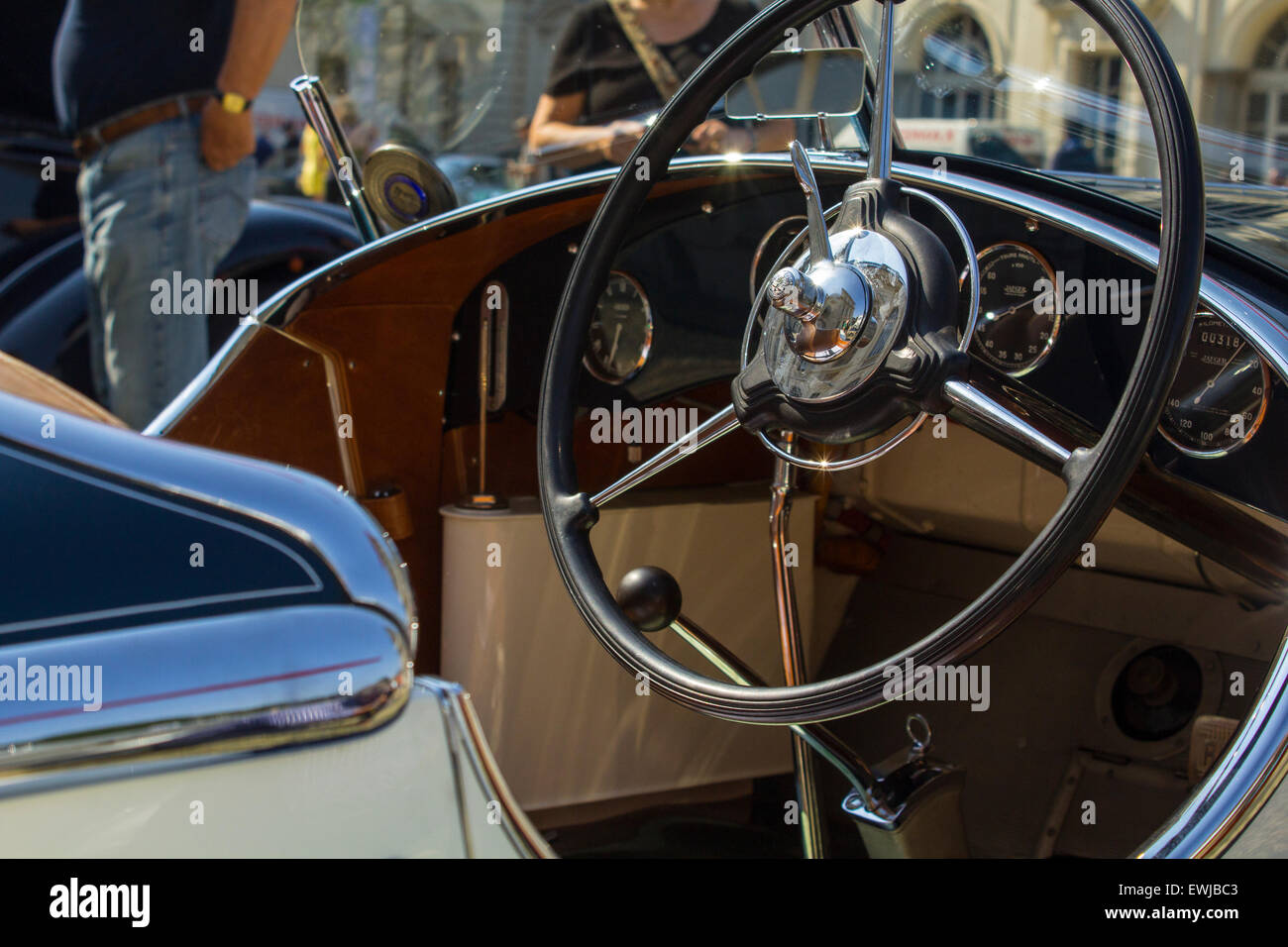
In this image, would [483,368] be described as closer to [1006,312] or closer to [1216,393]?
[1006,312]

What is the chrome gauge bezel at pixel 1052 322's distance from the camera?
154cm

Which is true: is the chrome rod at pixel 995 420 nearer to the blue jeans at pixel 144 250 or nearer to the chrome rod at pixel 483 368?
the chrome rod at pixel 483 368

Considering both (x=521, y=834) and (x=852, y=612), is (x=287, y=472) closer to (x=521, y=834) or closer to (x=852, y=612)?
(x=521, y=834)

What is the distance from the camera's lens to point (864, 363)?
4.08 feet

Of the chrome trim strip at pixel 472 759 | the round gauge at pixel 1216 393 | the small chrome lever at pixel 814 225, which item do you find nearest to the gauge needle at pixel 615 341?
the small chrome lever at pixel 814 225

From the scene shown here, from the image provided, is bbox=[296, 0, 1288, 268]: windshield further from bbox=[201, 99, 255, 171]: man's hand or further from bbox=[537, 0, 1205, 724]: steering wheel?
bbox=[201, 99, 255, 171]: man's hand

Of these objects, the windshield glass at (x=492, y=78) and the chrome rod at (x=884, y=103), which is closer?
the chrome rod at (x=884, y=103)

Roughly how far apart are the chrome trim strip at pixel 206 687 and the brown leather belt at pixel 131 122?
9.62 ft

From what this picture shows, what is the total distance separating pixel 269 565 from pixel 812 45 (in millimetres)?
1254

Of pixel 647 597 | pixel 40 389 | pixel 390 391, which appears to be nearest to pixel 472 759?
pixel 647 597

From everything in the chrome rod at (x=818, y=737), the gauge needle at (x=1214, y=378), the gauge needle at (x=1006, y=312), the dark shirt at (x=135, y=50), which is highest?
the dark shirt at (x=135, y=50)

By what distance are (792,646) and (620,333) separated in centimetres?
66

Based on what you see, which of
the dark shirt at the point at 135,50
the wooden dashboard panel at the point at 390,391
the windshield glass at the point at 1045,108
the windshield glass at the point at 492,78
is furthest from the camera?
the dark shirt at the point at 135,50
